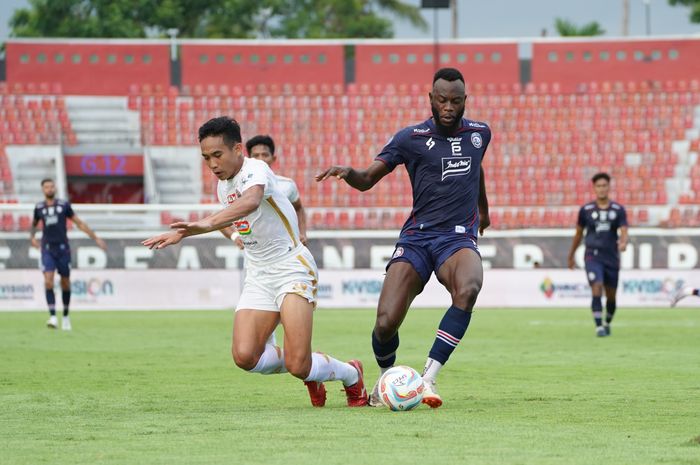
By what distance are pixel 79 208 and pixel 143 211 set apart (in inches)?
60.6

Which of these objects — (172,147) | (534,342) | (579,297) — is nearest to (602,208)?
(534,342)

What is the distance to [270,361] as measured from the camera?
8.56 m

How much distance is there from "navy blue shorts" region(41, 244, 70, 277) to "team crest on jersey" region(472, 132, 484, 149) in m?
11.2

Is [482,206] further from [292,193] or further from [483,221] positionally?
[292,193]

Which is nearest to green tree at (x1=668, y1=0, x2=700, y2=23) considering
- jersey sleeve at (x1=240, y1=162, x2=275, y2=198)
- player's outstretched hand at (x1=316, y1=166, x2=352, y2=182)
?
player's outstretched hand at (x1=316, y1=166, x2=352, y2=182)

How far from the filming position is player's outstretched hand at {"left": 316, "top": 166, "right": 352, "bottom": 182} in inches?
312

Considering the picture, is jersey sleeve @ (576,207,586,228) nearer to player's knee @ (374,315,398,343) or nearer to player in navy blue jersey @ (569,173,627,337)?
player in navy blue jersey @ (569,173,627,337)

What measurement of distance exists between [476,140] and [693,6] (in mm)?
52404

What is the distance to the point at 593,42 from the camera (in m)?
40.4

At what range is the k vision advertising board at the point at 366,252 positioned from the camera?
2428 centimetres

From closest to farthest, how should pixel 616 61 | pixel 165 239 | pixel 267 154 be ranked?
pixel 165 239 < pixel 267 154 < pixel 616 61

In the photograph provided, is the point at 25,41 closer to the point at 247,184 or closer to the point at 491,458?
the point at 247,184

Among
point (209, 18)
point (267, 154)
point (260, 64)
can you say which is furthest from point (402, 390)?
point (209, 18)

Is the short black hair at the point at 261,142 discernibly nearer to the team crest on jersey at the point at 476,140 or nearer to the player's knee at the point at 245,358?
the team crest on jersey at the point at 476,140
